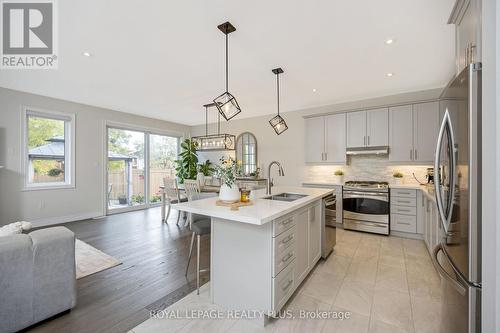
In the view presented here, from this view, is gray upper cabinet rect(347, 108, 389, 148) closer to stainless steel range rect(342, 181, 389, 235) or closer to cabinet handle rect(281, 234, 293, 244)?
stainless steel range rect(342, 181, 389, 235)

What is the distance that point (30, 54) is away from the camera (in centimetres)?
276

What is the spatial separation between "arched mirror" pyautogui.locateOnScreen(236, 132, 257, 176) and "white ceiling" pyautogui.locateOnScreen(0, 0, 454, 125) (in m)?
1.92

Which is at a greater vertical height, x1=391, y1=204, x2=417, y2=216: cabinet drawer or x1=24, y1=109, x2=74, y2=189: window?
x1=24, y1=109, x2=74, y2=189: window

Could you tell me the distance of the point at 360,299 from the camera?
2.08m

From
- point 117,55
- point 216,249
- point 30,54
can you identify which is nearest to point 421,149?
A: point 216,249

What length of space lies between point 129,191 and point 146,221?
A: 157 centimetres

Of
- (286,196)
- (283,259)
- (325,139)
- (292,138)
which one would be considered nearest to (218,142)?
(292,138)

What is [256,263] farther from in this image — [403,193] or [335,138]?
[335,138]

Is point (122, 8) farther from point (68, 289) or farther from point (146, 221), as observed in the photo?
point (146, 221)

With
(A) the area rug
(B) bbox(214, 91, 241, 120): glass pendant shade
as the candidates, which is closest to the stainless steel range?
(B) bbox(214, 91, 241, 120): glass pendant shade

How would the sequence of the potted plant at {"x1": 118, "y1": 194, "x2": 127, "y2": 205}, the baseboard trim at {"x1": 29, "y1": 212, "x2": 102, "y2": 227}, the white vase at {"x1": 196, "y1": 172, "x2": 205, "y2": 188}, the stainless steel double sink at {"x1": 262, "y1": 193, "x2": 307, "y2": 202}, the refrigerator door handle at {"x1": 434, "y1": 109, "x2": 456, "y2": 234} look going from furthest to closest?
the potted plant at {"x1": 118, "y1": 194, "x2": 127, "y2": 205} < the white vase at {"x1": 196, "y1": 172, "x2": 205, "y2": 188} < the baseboard trim at {"x1": 29, "y1": 212, "x2": 102, "y2": 227} < the stainless steel double sink at {"x1": 262, "y1": 193, "x2": 307, "y2": 202} < the refrigerator door handle at {"x1": 434, "y1": 109, "x2": 456, "y2": 234}

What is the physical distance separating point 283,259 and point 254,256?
0.26 metres

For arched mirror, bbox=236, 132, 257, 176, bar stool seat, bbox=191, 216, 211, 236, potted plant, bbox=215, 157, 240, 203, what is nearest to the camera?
potted plant, bbox=215, 157, 240, 203

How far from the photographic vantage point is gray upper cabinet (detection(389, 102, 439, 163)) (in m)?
3.71
